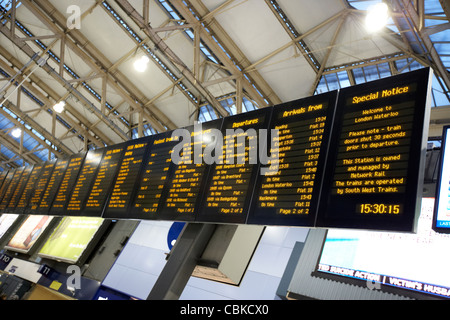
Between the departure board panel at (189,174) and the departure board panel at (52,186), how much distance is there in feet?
15.9

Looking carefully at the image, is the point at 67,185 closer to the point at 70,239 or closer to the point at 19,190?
the point at 70,239

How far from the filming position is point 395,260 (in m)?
6.55

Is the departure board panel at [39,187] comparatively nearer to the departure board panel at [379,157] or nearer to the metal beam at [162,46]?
the metal beam at [162,46]

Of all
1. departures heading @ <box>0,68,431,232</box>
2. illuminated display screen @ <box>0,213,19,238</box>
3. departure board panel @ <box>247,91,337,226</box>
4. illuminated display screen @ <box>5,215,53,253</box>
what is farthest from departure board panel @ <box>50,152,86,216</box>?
illuminated display screen @ <box>0,213,19,238</box>

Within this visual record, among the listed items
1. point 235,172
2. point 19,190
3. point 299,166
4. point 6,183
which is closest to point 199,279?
point 235,172

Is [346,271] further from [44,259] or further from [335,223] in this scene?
[44,259]

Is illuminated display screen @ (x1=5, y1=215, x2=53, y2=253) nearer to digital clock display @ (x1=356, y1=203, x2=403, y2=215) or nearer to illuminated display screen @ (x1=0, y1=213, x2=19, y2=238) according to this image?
illuminated display screen @ (x1=0, y1=213, x2=19, y2=238)

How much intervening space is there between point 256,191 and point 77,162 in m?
6.53

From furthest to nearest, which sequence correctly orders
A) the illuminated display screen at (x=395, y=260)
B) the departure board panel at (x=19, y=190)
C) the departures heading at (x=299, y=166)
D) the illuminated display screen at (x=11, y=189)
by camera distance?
the illuminated display screen at (x=11, y=189), the departure board panel at (x=19, y=190), the illuminated display screen at (x=395, y=260), the departures heading at (x=299, y=166)

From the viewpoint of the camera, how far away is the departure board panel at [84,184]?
8898 mm

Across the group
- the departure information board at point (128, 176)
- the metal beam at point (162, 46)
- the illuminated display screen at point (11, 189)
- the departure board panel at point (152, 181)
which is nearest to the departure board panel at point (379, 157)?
the departure board panel at point (152, 181)

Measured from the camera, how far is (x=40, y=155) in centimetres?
3241
